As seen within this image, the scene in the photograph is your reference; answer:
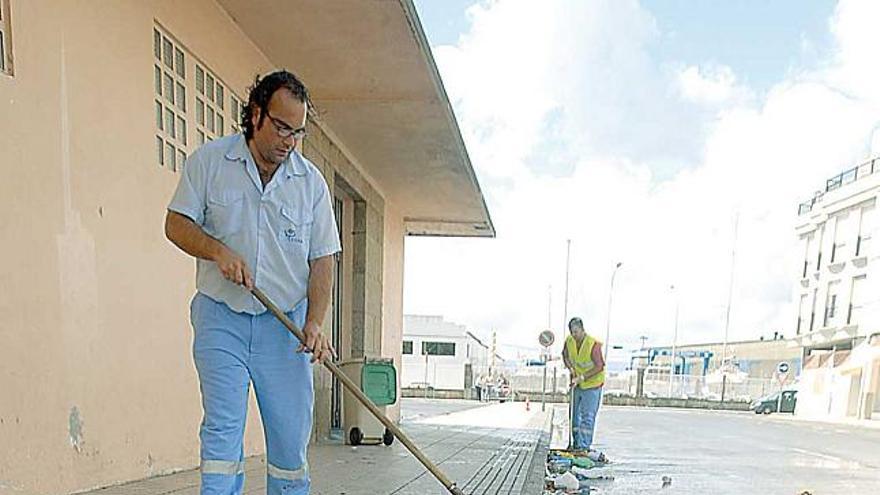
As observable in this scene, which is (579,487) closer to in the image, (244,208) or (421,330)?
(244,208)

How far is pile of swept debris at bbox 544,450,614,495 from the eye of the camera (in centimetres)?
638

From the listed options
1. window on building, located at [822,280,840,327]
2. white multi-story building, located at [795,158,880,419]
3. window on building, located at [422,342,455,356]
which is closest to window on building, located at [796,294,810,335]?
white multi-story building, located at [795,158,880,419]

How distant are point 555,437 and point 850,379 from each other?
26075 mm

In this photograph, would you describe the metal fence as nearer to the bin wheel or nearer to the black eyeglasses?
the bin wheel

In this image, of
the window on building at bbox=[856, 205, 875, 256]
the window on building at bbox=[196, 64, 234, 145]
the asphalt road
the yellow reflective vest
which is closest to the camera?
the window on building at bbox=[196, 64, 234, 145]

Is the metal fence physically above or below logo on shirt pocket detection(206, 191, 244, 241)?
above

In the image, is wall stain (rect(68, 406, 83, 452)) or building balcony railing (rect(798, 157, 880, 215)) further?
building balcony railing (rect(798, 157, 880, 215))

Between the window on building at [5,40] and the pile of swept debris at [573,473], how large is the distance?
15.0 ft

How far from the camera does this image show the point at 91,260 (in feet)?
13.6

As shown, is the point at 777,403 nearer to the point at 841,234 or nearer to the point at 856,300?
the point at 856,300

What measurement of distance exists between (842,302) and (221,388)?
37.2m

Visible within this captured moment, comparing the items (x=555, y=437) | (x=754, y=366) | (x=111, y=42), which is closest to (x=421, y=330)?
(x=754, y=366)

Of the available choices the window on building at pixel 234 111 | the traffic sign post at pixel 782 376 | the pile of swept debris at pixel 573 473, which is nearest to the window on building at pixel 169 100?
the window on building at pixel 234 111

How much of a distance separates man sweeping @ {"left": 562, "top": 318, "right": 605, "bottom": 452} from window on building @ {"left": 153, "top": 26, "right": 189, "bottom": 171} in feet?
17.0
